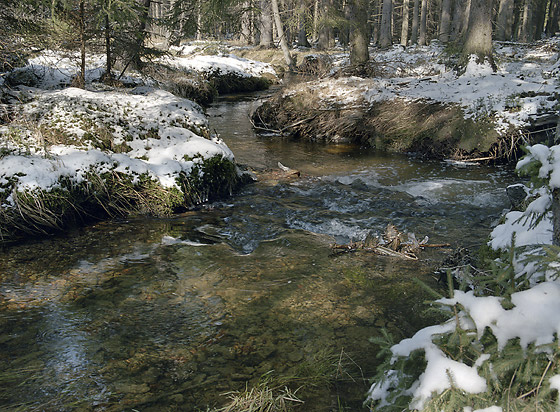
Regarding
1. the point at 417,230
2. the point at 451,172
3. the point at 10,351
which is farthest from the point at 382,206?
the point at 10,351

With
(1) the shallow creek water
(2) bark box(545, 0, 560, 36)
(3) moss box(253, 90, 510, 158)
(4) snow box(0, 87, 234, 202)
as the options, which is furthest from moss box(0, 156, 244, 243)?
(2) bark box(545, 0, 560, 36)

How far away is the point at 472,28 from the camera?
Answer: 13.3 m

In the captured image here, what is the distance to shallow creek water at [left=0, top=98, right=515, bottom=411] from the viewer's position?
3.39 metres

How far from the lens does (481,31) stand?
13.2 metres

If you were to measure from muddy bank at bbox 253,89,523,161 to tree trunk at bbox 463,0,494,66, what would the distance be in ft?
8.72

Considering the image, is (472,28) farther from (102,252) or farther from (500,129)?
(102,252)

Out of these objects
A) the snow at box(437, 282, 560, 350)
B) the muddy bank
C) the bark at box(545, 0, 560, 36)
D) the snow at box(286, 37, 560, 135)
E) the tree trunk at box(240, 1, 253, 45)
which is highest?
the bark at box(545, 0, 560, 36)

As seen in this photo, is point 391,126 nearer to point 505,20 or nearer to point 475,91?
point 475,91

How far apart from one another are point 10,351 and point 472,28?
46.2 ft

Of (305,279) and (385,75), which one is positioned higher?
(385,75)

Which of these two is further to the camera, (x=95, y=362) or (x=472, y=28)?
(x=472, y=28)

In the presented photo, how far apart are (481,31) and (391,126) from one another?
4.16m

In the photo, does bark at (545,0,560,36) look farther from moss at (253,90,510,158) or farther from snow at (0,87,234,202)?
snow at (0,87,234,202)

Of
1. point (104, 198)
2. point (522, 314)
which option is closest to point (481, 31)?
point (104, 198)
